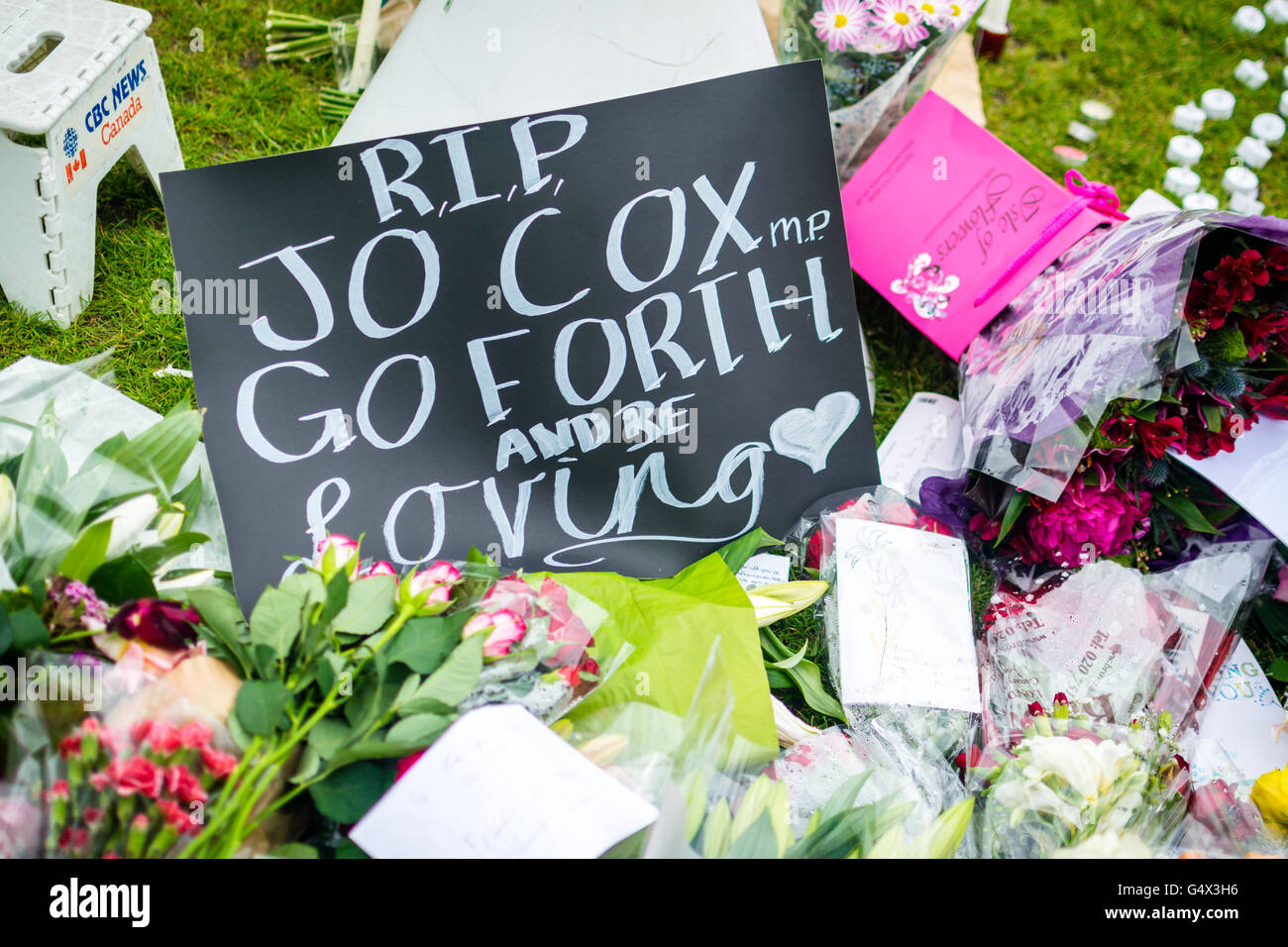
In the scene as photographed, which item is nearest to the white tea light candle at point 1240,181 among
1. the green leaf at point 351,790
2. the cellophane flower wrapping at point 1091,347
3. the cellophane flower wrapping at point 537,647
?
the cellophane flower wrapping at point 1091,347

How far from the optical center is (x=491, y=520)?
4.77 ft

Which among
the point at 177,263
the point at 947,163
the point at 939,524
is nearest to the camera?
the point at 177,263

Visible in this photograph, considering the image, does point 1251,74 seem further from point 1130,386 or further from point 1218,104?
point 1130,386

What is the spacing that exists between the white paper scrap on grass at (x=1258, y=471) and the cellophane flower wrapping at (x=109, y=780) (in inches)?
65.1

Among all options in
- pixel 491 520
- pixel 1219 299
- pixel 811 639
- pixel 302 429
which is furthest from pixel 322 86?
pixel 1219 299

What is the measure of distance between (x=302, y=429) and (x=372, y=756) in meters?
0.62

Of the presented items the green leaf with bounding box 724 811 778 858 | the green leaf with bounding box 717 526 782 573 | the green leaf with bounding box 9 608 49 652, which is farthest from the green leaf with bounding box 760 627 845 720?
the green leaf with bounding box 9 608 49 652

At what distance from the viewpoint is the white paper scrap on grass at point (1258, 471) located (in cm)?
161

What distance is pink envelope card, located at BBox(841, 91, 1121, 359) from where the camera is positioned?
70.1 inches

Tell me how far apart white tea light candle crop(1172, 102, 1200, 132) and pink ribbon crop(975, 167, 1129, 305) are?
107 cm

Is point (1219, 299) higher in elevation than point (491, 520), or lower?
higher

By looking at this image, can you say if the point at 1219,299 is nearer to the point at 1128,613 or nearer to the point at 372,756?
the point at 1128,613

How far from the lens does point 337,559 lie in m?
1.08

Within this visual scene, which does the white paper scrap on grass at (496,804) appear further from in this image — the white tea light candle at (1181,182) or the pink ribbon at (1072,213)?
the white tea light candle at (1181,182)
